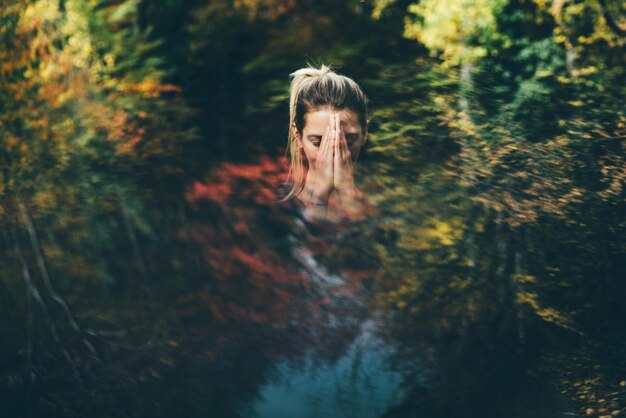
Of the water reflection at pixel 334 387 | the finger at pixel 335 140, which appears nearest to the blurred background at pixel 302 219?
the water reflection at pixel 334 387

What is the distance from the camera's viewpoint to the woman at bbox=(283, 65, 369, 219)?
258cm

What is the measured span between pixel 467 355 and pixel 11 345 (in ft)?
5.62

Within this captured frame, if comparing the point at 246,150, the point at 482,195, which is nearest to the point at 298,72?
the point at 246,150

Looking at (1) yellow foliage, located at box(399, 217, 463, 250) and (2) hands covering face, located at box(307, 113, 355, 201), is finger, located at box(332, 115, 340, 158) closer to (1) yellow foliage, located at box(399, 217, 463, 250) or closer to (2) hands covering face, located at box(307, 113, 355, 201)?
(2) hands covering face, located at box(307, 113, 355, 201)

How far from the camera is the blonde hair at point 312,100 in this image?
2580 mm

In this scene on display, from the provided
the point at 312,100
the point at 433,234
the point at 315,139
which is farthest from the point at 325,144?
the point at 433,234

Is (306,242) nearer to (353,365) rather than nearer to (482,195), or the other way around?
(353,365)

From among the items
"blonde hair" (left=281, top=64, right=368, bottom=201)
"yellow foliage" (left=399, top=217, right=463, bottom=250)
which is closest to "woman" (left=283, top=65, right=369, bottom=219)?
"blonde hair" (left=281, top=64, right=368, bottom=201)

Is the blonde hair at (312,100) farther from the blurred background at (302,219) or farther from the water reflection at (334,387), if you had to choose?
the water reflection at (334,387)

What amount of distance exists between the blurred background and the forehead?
0.34 feet

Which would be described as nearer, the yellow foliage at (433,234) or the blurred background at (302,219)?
the blurred background at (302,219)

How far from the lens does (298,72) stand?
9.00 ft

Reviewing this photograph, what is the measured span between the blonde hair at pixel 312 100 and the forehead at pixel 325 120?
2cm

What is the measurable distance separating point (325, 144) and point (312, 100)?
0.18 meters
